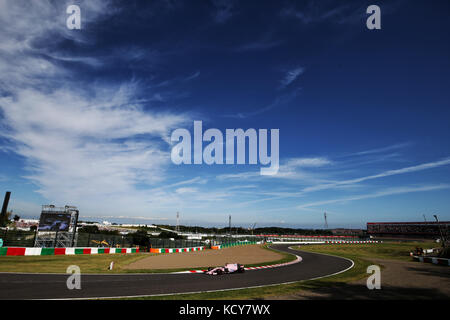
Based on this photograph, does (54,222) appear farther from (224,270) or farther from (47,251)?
(224,270)

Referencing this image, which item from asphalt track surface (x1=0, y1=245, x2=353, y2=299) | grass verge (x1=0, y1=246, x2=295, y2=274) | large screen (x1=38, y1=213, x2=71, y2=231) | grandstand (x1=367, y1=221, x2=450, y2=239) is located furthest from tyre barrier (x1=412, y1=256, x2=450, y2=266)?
grandstand (x1=367, y1=221, x2=450, y2=239)

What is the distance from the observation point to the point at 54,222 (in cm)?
3269

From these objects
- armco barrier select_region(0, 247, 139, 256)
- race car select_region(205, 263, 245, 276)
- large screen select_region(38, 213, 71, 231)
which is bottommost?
armco barrier select_region(0, 247, 139, 256)

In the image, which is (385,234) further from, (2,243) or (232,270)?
(2,243)

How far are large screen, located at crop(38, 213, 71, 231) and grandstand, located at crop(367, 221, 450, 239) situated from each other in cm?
11569

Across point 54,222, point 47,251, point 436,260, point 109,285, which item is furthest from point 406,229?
point 109,285

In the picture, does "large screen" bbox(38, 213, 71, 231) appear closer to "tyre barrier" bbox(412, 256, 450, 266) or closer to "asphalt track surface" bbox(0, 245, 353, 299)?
"asphalt track surface" bbox(0, 245, 353, 299)

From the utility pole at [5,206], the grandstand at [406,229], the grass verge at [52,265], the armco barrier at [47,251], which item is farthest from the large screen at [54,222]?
the grandstand at [406,229]

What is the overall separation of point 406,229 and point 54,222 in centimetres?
13340

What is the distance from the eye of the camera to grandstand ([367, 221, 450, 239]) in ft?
326

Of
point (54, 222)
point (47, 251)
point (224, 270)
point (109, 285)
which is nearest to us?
point (109, 285)

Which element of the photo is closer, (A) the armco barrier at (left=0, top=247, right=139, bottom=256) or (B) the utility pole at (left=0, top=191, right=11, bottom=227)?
(A) the armco barrier at (left=0, top=247, right=139, bottom=256)
